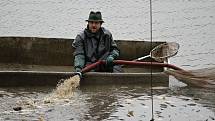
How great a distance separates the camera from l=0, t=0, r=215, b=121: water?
23.2ft

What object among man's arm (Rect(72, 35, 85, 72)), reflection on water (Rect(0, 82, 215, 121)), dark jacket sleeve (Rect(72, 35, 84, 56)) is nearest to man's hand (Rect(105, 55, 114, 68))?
reflection on water (Rect(0, 82, 215, 121))

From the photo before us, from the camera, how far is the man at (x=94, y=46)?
9.15 meters

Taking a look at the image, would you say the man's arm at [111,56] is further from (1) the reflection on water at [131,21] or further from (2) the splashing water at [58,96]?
(1) the reflection on water at [131,21]

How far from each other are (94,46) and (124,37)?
11.1 metres

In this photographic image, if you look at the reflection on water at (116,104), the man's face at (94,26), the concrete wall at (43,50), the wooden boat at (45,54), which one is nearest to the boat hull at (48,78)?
the reflection on water at (116,104)

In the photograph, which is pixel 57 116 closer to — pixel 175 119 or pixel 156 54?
pixel 175 119

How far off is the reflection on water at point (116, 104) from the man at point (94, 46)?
698 mm

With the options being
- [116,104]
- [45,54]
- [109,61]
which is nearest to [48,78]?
[109,61]

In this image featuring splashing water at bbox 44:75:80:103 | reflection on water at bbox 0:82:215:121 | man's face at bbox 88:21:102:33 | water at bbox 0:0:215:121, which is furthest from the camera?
man's face at bbox 88:21:102:33

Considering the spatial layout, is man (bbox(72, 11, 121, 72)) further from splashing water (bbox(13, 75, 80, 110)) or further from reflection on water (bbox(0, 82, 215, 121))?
splashing water (bbox(13, 75, 80, 110))

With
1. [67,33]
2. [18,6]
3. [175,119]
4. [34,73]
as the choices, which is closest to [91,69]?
[34,73]

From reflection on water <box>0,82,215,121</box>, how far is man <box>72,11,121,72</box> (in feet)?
2.29

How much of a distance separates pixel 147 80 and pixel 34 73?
239cm

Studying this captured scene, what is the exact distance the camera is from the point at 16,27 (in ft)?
75.2
